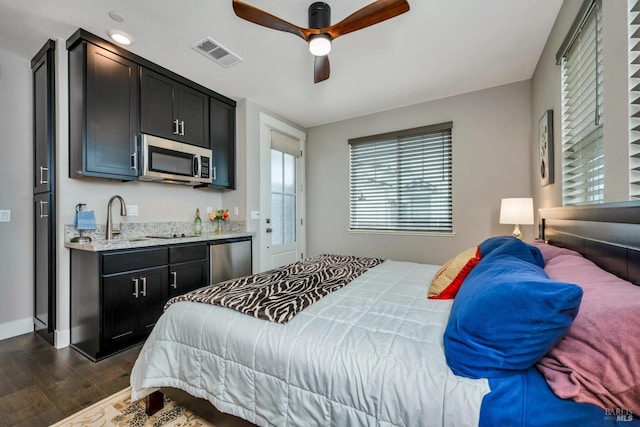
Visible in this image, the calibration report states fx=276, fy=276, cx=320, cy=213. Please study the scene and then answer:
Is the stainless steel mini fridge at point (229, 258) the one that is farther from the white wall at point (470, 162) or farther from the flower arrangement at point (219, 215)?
the white wall at point (470, 162)

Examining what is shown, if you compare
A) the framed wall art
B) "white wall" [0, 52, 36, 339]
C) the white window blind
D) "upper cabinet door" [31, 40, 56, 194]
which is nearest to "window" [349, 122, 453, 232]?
the framed wall art

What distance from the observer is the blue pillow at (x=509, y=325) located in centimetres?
77

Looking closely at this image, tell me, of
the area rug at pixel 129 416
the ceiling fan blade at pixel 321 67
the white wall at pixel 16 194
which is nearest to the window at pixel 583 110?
the ceiling fan blade at pixel 321 67

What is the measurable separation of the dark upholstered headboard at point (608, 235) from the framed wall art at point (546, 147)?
82 cm

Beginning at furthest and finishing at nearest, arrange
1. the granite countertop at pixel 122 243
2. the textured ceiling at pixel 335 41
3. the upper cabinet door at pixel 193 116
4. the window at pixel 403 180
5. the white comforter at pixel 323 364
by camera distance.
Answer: the window at pixel 403 180 < the upper cabinet door at pixel 193 116 < the granite countertop at pixel 122 243 < the textured ceiling at pixel 335 41 < the white comforter at pixel 323 364

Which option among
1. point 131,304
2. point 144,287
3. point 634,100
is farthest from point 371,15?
point 131,304

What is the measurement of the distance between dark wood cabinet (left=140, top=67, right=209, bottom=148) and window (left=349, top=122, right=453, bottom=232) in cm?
213

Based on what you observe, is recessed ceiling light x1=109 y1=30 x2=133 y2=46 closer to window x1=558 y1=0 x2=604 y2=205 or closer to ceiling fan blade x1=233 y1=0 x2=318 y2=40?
ceiling fan blade x1=233 y1=0 x2=318 y2=40

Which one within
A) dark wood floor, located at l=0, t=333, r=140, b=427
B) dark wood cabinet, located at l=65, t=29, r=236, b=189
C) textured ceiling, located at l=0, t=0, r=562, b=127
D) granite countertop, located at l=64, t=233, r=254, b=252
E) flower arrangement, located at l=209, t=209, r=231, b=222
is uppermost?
textured ceiling, located at l=0, t=0, r=562, b=127

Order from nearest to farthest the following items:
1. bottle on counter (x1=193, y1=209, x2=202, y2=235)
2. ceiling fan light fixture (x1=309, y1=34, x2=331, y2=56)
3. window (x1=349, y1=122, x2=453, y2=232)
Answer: ceiling fan light fixture (x1=309, y1=34, x2=331, y2=56)
bottle on counter (x1=193, y1=209, x2=202, y2=235)
window (x1=349, y1=122, x2=453, y2=232)

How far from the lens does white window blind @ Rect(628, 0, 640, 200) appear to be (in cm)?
107

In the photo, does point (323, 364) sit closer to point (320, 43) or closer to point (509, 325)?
point (509, 325)

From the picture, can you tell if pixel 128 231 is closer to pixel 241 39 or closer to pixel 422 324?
pixel 241 39

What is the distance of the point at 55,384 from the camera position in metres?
1.87
